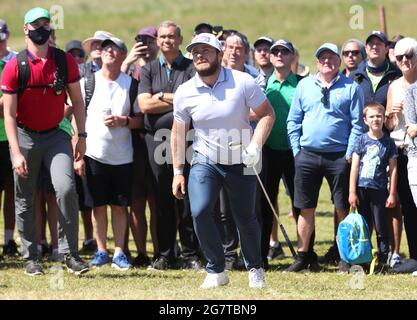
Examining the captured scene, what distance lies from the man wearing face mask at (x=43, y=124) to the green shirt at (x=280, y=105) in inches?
99.1

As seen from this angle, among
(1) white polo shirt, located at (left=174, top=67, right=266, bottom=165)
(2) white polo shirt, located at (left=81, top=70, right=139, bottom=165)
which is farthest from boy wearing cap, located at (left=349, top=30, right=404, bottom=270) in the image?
(1) white polo shirt, located at (left=174, top=67, right=266, bottom=165)

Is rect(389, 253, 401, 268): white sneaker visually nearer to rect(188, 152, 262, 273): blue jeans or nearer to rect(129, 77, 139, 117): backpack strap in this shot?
rect(188, 152, 262, 273): blue jeans

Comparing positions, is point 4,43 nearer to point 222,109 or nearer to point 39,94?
point 39,94

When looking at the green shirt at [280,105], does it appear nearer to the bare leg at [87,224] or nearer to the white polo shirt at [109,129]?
the white polo shirt at [109,129]

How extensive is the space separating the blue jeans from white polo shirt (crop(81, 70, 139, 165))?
260 centimetres

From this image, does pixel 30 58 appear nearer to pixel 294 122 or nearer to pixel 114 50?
pixel 114 50

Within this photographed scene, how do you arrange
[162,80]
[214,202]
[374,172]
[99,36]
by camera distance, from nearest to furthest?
1. [214,202]
2. [374,172]
3. [162,80]
4. [99,36]

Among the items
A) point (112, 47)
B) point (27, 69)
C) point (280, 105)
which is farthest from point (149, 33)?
point (27, 69)

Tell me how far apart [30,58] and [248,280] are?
322 centimetres

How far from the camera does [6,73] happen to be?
11.9 m

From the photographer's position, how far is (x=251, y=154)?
35.4 ft

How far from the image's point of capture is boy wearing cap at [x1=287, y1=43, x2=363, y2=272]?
518 inches

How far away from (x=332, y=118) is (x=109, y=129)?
2.60 metres

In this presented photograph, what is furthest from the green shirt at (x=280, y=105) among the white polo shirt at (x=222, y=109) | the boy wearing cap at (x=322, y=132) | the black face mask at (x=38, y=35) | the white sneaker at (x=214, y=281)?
the black face mask at (x=38, y=35)
